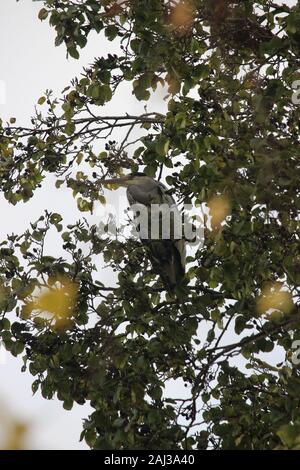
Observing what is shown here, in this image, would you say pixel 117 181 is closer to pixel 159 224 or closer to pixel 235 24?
pixel 159 224

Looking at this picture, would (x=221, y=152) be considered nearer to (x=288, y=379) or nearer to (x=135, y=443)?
(x=288, y=379)

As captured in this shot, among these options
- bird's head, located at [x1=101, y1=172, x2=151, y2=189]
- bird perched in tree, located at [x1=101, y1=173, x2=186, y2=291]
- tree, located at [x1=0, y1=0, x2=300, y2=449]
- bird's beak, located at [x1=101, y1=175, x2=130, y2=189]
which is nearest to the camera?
tree, located at [x1=0, y1=0, x2=300, y2=449]

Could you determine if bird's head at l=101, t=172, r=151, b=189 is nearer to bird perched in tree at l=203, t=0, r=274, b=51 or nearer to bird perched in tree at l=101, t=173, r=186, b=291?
bird perched in tree at l=101, t=173, r=186, b=291

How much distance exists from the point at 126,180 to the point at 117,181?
41 centimetres

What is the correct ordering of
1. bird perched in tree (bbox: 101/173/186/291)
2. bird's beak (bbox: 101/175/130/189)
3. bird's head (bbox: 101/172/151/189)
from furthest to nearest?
bird's head (bbox: 101/172/151/189)
bird's beak (bbox: 101/175/130/189)
bird perched in tree (bbox: 101/173/186/291)

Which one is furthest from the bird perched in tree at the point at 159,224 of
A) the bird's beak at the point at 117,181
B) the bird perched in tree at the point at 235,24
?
the bird perched in tree at the point at 235,24

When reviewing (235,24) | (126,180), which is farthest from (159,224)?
(235,24)

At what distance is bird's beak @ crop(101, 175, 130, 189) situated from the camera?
7.07 meters

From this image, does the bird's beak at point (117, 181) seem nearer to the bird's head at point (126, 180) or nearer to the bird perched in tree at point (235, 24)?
the bird's head at point (126, 180)

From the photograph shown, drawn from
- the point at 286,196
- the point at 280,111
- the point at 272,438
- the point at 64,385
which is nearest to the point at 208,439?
the point at 272,438

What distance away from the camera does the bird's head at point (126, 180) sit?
7249 mm

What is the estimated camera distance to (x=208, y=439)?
4.94m

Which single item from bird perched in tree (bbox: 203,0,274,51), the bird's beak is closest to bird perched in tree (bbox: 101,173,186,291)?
the bird's beak

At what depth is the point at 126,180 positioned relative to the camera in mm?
7812
